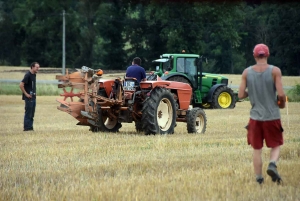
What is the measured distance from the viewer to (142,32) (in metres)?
65.4

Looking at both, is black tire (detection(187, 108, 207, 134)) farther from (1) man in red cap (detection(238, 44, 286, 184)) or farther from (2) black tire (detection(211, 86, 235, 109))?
(2) black tire (detection(211, 86, 235, 109))

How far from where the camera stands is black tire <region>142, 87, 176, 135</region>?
49.1ft

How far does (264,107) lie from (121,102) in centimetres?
699

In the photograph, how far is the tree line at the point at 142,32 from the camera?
57.6m

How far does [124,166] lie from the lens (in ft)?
31.9

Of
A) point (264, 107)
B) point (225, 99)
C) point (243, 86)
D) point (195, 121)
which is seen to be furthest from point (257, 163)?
point (225, 99)

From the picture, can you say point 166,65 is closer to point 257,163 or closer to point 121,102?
point 121,102

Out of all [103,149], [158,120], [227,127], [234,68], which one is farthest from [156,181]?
[234,68]

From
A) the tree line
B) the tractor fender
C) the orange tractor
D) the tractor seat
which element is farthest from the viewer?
the tree line

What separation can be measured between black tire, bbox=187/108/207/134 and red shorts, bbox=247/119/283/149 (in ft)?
26.2

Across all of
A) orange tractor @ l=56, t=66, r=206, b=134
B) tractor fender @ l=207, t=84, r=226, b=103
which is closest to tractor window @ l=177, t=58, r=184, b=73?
tractor fender @ l=207, t=84, r=226, b=103

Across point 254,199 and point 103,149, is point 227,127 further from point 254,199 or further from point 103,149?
point 254,199

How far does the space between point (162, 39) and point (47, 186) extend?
55.0 meters

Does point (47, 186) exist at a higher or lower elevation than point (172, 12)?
lower
